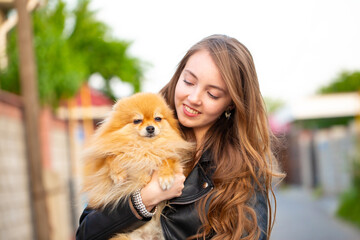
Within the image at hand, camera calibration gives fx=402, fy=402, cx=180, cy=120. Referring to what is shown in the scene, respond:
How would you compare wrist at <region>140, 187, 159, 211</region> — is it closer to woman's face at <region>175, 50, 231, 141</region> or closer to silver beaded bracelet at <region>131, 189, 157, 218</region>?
silver beaded bracelet at <region>131, 189, 157, 218</region>

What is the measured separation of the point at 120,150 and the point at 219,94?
71 cm

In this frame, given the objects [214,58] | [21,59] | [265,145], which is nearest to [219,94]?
[214,58]

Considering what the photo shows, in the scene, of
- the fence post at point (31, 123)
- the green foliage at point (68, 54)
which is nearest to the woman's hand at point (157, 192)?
the fence post at point (31, 123)

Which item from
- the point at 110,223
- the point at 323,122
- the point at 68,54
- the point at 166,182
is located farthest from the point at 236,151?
the point at 323,122

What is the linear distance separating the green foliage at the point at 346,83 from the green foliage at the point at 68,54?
22.3m

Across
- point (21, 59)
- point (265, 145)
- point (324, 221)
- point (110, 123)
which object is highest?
point (21, 59)

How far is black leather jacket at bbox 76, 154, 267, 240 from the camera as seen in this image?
7.45 ft

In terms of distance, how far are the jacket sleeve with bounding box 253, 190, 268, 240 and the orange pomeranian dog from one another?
1.65ft

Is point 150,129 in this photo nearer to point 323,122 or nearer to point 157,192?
point 157,192

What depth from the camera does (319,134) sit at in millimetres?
17719

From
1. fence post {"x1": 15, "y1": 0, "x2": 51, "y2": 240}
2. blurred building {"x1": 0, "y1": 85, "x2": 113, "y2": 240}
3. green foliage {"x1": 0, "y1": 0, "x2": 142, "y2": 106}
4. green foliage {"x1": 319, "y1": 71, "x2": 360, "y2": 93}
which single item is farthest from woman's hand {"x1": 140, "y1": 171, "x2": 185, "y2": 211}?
green foliage {"x1": 319, "y1": 71, "x2": 360, "y2": 93}

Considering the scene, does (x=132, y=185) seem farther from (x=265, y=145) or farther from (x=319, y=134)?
(x=319, y=134)

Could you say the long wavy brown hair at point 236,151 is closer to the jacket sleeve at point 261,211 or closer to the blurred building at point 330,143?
the jacket sleeve at point 261,211

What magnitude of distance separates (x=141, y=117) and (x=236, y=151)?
0.64m
